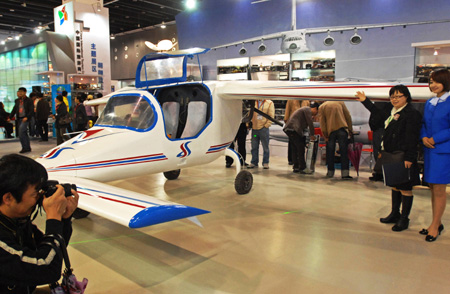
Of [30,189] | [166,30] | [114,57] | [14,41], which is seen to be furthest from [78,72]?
[30,189]

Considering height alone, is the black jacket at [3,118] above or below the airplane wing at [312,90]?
below

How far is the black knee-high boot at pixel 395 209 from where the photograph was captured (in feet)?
13.7

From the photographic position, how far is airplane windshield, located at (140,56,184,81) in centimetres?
517

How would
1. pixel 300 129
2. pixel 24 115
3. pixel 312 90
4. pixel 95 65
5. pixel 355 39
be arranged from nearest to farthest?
pixel 312 90, pixel 300 129, pixel 355 39, pixel 24 115, pixel 95 65

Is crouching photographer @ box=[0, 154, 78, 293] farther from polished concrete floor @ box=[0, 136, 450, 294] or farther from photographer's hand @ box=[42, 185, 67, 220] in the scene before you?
polished concrete floor @ box=[0, 136, 450, 294]

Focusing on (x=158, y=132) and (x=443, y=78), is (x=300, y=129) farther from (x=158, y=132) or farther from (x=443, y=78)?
(x=443, y=78)

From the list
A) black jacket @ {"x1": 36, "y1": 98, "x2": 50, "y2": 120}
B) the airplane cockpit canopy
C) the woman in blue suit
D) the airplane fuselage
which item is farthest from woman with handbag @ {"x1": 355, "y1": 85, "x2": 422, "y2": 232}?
black jacket @ {"x1": 36, "y1": 98, "x2": 50, "y2": 120}

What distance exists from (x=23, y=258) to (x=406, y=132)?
11.9ft

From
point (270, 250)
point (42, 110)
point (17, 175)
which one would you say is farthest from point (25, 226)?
point (42, 110)

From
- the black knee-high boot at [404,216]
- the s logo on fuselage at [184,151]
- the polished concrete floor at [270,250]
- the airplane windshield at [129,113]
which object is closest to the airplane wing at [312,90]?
the s logo on fuselage at [184,151]

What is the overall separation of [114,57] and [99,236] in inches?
939

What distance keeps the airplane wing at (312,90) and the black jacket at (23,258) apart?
380 cm

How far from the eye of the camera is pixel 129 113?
4.50 m

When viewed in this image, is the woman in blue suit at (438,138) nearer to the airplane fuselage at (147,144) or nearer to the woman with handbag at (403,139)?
the woman with handbag at (403,139)
